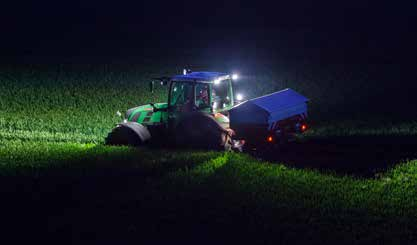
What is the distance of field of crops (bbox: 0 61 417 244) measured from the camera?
34.5ft

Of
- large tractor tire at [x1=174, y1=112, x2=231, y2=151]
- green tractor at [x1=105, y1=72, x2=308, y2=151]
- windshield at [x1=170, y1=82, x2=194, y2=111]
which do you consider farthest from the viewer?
windshield at [x1=170, y1=82, x2=194, y2=111]

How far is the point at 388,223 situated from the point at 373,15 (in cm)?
3680

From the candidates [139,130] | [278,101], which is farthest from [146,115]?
[278,101]

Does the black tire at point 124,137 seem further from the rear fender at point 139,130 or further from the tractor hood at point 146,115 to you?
the tractor hood at point 146,115

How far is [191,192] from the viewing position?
41.6ft

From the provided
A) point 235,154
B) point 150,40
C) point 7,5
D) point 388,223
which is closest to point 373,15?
point 150,40

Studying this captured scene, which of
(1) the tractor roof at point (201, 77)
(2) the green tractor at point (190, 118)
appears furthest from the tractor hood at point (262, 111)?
(1) the tractor roof at point (201, 77)

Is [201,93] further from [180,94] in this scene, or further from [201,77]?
[180,94]

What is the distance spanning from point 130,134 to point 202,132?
2171 mm

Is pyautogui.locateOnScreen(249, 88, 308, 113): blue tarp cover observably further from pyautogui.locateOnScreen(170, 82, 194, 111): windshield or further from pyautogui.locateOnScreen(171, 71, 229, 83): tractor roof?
pyautogui.locateOnScreen(170, 82, 194, 111): windshield

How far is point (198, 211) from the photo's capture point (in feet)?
37.7

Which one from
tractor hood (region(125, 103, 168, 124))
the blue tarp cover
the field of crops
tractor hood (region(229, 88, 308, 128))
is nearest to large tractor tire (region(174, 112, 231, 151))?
the field of crops

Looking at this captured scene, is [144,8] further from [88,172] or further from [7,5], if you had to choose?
[88,172]

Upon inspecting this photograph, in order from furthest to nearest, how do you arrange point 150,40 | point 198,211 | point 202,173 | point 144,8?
point 144,8 → point 150,40 → point 202,173 → point 198,211
